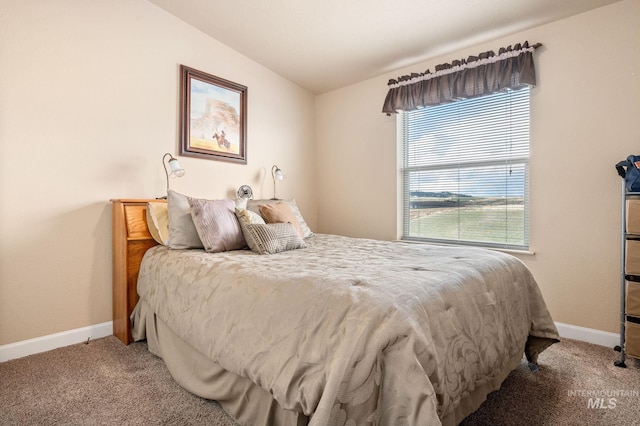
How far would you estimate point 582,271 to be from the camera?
95.0 inches

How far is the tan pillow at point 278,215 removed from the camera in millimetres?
2635

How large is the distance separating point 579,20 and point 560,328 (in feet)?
7.70

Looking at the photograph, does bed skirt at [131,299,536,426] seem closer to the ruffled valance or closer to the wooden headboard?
the wooden headboard

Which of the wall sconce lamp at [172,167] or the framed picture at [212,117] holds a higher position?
the framed picture at [212,117]

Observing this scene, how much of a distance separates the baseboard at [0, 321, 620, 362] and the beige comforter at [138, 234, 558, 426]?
30.6 inches

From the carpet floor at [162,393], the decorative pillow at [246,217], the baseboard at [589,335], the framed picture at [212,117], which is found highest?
the framed picture at [212,117]

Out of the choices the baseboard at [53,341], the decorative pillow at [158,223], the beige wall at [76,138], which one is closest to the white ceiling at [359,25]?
the beige wall at [76,138]

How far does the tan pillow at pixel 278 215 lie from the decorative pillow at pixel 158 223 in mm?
743

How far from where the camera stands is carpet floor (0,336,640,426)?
57.1 inches

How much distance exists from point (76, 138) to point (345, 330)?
238 centimetres

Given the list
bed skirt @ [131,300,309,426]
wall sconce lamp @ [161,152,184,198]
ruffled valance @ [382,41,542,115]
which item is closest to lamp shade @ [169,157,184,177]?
wall sconce lamp @ [161,152,184,198]

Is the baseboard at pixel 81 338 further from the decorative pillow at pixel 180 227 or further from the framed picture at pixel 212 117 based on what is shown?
the framed picture at pixel 212 117

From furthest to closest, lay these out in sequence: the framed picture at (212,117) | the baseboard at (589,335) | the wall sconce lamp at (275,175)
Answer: the wall sconce lamp at (275,175)
the framed picture at (212,117)
the baseboard at (589,335)

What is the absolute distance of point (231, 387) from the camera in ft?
4.62
